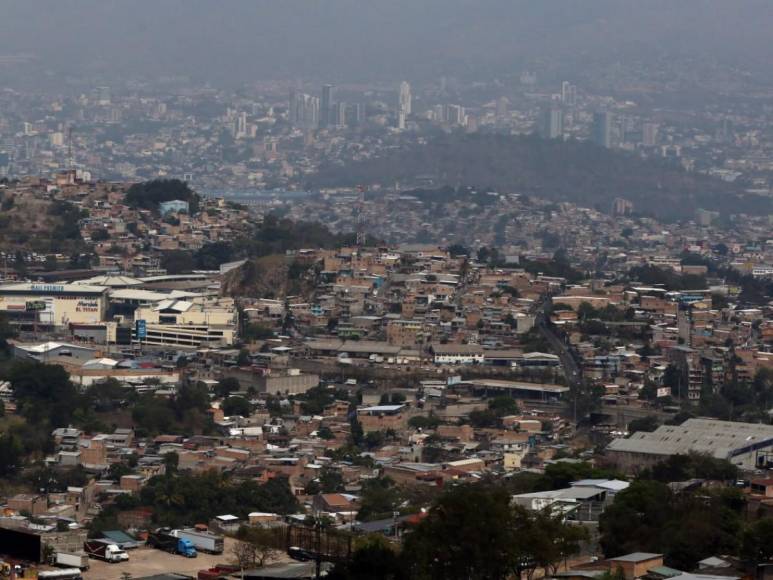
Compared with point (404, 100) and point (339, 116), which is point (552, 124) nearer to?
point (404, 100)

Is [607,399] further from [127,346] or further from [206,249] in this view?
[206,249]

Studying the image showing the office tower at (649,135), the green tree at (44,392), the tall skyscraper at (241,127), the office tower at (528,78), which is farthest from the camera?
the office tower at (528,78)

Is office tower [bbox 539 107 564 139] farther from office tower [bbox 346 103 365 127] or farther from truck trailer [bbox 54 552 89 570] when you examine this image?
truck trailer [bbox 54 552 89 570]

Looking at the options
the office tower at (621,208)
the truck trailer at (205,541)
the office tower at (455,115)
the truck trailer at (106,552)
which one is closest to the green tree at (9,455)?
the truck trailer at (205,541)

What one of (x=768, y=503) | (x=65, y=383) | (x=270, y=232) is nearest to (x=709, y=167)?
(x=270, y=232)

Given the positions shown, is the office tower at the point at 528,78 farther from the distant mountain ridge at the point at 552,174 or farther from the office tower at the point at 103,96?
the distant mountain ridge at the point at 552,174
